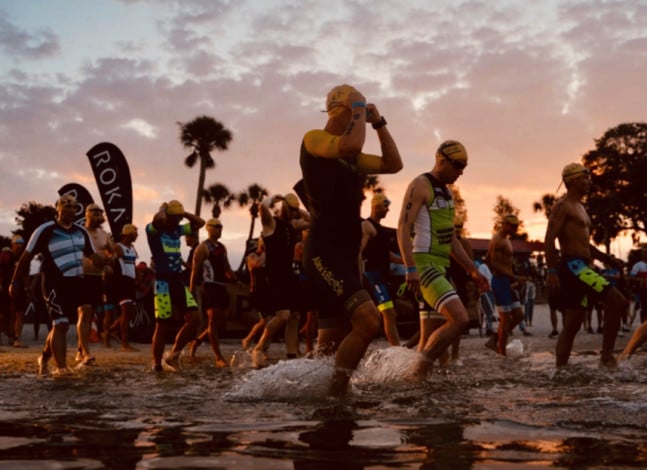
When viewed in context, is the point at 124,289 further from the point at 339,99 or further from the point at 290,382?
the point at 339,99

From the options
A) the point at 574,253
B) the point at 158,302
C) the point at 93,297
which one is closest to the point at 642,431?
the point at 574,253

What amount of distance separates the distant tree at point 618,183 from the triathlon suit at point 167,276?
70271mm

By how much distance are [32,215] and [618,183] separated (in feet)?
173

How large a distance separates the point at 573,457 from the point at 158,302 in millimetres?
6486

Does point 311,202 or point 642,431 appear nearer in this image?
point 642,431

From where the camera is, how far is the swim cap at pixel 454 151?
274 inches

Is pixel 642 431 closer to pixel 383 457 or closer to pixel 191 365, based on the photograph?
pixel 383 457

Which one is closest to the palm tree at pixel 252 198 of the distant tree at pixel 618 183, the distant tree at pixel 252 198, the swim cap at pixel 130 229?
the distant tree at pixel 252 198

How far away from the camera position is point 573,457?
3137 millimetres

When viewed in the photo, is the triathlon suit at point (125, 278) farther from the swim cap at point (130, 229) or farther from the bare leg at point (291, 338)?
the bare leg at point (291, 338)

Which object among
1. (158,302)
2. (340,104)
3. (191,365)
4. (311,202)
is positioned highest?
(340,104)

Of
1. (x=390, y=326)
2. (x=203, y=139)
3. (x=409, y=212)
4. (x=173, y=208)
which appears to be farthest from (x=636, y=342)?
(x=203, y=139)

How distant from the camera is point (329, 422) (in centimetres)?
412

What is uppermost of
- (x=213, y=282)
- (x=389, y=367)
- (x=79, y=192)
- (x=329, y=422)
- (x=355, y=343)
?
(x=79, y=192)
